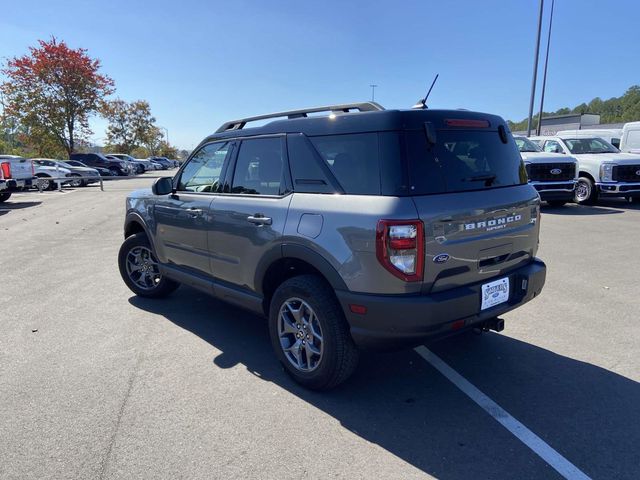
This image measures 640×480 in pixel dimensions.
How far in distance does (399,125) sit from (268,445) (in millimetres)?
2094

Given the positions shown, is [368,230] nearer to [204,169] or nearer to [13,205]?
[204,169]

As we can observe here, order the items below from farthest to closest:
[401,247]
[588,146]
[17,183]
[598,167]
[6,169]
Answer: [17,183] < [6,169] < [588,146] < [598,167] < [401,247]

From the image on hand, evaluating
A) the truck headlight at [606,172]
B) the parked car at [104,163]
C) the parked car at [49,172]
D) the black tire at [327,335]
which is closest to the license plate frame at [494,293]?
the black tire at [327,335]

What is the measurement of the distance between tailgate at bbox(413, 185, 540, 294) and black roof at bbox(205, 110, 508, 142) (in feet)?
1.64

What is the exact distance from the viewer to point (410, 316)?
9.07 feet

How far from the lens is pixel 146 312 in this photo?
505 centimetres

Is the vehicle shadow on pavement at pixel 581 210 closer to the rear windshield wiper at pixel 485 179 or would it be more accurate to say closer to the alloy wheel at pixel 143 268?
the rear windshield wiper at pixel 485 179

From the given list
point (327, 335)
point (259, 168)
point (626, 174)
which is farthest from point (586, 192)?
point (327, 335)

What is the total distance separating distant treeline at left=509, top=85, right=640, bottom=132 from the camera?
315ft

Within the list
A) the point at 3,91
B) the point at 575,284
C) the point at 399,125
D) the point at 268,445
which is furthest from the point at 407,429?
the point at 3,91

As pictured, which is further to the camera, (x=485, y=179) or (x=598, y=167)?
(x=598, y=167)

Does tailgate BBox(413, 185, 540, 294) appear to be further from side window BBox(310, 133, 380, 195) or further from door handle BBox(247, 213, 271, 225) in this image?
door handle BBox(247, 213, 271, 225)

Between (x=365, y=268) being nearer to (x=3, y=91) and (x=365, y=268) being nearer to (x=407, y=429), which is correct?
(x=407, y=429)

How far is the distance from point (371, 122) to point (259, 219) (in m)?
1.15
